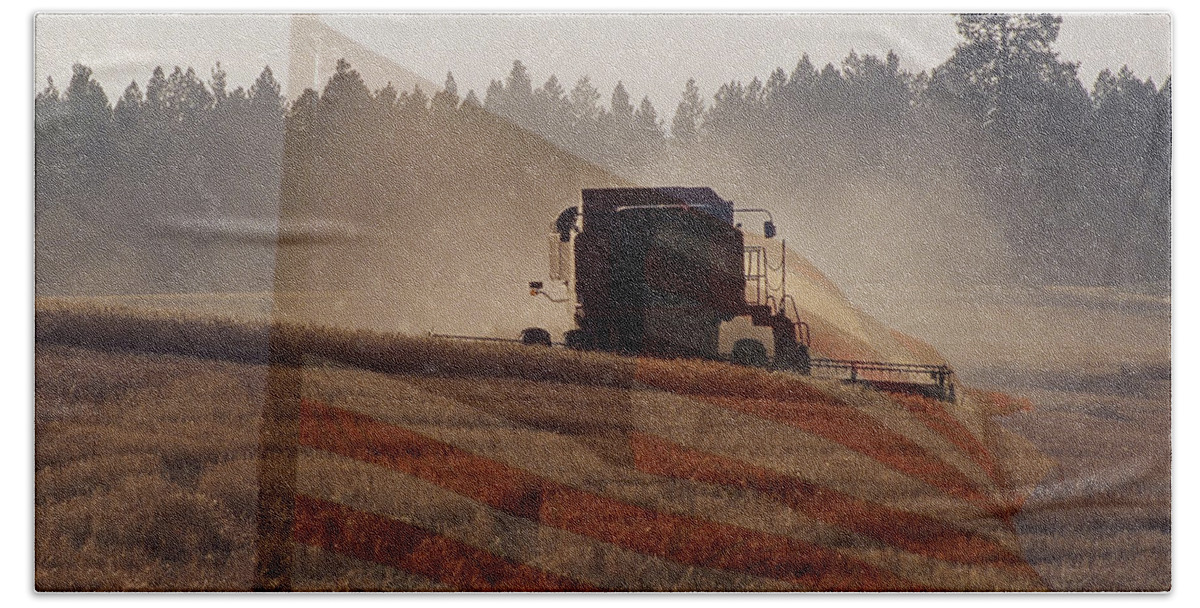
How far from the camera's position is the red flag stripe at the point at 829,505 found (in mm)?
3836

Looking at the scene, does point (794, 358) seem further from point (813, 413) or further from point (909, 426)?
point (909, 426)

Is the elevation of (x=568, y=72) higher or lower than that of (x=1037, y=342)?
higher

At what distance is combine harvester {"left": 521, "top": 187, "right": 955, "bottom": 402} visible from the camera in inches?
151

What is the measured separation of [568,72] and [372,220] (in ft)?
3.23

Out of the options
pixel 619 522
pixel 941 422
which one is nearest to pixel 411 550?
pixel 619 522

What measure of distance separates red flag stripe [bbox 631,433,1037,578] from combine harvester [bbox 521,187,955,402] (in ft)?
1.31

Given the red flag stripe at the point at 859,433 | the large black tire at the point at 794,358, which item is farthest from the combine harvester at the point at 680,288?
the red flag stripe at the point at 859,433

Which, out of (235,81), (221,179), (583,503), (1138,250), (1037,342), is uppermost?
(235,81)

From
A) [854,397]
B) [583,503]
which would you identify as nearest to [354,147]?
[583,503]

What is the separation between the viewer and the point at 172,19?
397 cm

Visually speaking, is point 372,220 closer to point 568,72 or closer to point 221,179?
point 221,179

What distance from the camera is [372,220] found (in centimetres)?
387

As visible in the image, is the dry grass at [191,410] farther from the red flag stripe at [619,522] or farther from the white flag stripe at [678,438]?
the red flag stripe at [619,522]

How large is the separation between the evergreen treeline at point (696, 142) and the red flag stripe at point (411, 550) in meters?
1.16
